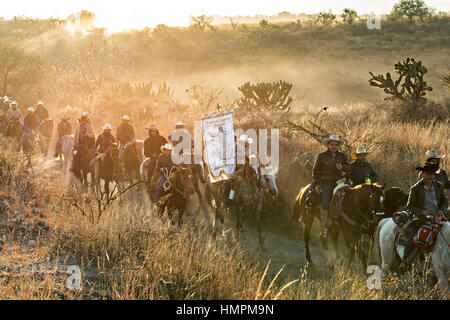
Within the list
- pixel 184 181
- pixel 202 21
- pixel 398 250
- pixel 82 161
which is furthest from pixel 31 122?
pixel 202 21

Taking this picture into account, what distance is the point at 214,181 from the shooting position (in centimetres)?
1212

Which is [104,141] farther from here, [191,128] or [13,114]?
[13,114]

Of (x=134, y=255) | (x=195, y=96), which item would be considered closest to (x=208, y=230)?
(x=134, y=255)

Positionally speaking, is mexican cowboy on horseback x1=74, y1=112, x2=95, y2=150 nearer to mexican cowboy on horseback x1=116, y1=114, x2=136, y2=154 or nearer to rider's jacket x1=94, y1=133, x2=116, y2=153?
rider's jacket x1=94, y1=133, x2=116, y2=153

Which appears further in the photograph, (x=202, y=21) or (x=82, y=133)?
(x=202, y=21)

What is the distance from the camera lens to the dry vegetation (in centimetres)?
634

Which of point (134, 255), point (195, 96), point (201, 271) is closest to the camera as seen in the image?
point (201, 271)

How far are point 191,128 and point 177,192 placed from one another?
9715 mm

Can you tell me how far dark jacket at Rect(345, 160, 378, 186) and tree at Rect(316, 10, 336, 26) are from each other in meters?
57.0

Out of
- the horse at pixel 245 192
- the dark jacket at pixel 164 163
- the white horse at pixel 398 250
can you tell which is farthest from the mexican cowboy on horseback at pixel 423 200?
the dark jacket at pixel 164 163

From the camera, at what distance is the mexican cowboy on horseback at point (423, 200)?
7.25 meters

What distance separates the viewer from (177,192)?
10.8m

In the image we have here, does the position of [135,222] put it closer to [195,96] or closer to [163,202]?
[163,202]

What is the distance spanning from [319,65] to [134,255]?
46603 millimetres
